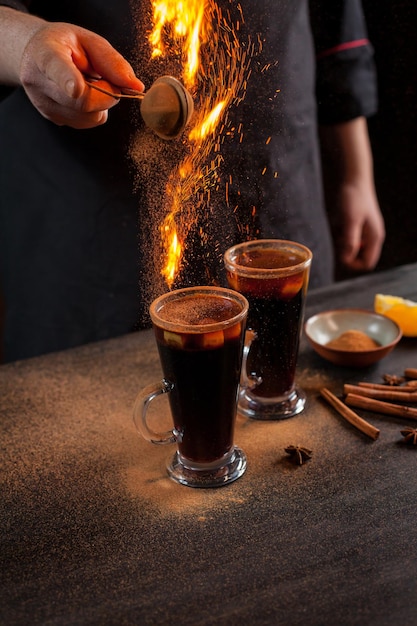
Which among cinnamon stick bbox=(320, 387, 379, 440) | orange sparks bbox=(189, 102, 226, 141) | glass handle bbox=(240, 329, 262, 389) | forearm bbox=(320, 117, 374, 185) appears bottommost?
cinnamon stick bbox=(320, 387, 379, 440)

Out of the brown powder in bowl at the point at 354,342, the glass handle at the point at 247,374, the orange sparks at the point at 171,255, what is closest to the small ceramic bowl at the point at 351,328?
the brown powder in bowl at the point at 354,342

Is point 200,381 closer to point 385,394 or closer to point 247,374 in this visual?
point 247,374

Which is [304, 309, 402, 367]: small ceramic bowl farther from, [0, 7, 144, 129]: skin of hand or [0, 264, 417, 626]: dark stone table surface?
[0, 7, 144, 129]: skin of hand

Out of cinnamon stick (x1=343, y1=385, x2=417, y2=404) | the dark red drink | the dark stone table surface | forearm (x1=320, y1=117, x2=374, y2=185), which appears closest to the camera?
the dark stone table surface

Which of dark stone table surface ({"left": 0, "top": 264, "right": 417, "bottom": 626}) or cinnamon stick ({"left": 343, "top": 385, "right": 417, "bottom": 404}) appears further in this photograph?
cinnamon stick ({"left": 343, "top": 385, "right": 417, "bottom": 404})

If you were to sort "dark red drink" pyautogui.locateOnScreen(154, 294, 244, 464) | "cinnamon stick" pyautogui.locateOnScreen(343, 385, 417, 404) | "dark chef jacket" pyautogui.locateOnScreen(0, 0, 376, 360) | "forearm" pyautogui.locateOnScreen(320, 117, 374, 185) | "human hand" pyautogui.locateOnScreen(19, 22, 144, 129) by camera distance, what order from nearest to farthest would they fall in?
"dark red drink" pyautogui.locateOnScreen(154, 294, 244, 464), "human hand" pyautogui.locateOnScreen(19, 22, 144, 129), "cinnamon stick" pyautogui.locateOnScreen(343, 385, 417, 404), "dark chef jacket" pyautogui.locateOnScreen(0, 0, 376, 360), "forearm" pyautogui.locateOnScreen(320, 117, 374, 185)

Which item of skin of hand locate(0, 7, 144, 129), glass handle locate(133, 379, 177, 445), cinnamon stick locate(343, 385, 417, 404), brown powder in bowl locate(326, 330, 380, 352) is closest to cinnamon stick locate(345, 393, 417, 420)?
cinnamon stick locate(343, 385, 417, 404)

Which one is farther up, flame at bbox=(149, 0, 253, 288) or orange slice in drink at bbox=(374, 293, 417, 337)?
flame at bbox=(149, 0, 253, 288)
